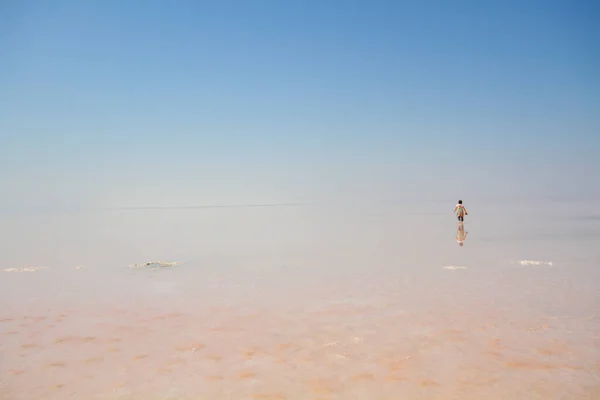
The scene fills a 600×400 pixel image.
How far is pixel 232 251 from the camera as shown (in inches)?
826

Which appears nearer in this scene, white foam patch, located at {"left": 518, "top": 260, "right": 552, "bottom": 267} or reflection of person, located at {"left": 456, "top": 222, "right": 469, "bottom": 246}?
white foam patch, located at {"left": 518, "top": 260, "right": 552, "bottom": 267}

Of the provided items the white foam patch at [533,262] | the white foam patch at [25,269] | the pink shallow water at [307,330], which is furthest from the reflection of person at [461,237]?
the white foam patch at [25,269]

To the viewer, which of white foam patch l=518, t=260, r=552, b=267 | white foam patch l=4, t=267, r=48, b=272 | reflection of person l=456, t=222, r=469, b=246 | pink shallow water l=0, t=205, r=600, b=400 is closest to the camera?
pink shallow water l=0, t=205, r=600, b=400

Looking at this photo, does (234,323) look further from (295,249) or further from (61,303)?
(295,249)

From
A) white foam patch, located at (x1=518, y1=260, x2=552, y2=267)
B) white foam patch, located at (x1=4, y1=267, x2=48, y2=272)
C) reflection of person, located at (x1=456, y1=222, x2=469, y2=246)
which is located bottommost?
white foam patch, located at (x1=4, y1=267, x2=48, y2=272)

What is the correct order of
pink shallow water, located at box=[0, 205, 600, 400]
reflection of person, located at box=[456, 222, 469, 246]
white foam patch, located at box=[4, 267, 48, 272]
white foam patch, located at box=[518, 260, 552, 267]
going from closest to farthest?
pink shallow water, located at box=[0, 205, 600, 400] → white foam patch, located at box=[518, 260, 552, 267] → white foam patch, located at box=[4, 267, 48, 272] → reflection of person, located at box=[456, 222, 469, 246]

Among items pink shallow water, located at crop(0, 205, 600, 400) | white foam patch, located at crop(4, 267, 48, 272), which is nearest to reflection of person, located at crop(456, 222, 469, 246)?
pink shallow water, located at crop(0, 205, 600, 400)

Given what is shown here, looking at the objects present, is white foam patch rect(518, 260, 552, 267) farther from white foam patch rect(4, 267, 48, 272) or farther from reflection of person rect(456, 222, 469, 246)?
white foam patch rect(4, 267, 48, 272)

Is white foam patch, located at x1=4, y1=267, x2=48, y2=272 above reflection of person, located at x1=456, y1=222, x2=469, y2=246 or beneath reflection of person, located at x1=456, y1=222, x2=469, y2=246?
beneath

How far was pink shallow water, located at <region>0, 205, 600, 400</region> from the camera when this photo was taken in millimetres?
6504

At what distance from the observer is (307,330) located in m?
8.92

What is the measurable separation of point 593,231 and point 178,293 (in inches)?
1096

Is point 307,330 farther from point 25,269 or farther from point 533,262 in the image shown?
point 25,269

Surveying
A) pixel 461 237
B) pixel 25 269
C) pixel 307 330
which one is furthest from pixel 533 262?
pixel 25 269
